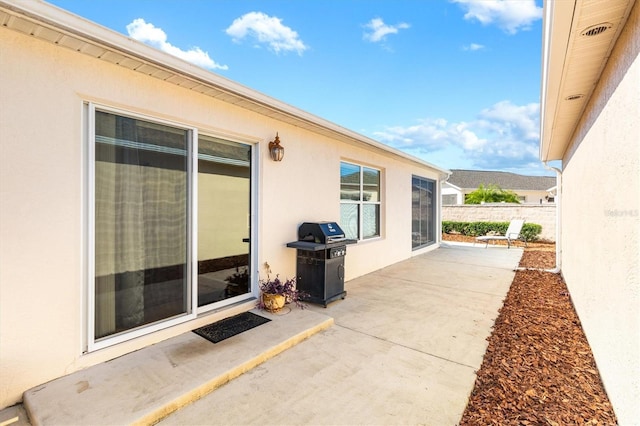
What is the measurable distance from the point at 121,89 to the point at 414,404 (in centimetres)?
400

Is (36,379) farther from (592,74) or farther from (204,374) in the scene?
(592,74)

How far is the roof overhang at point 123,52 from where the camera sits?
2.32 m

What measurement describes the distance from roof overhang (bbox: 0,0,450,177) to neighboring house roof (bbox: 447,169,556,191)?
3174 cm

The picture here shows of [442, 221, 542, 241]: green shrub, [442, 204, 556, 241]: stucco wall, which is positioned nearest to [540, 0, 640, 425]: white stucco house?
[442, 221, 542, 241]: green shrub

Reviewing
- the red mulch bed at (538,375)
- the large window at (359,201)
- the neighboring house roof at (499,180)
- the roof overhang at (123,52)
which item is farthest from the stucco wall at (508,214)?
the neighboring house roof at (499,180)

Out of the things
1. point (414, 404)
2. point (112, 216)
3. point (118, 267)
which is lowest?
point (414, 404)

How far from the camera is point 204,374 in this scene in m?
2.78

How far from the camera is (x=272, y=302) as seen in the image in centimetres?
436

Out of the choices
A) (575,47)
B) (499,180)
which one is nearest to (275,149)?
(575,47)

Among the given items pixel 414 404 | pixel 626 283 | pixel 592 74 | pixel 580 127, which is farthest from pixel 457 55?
pixel 414 404

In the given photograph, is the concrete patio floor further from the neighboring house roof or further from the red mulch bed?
the neighboring house roof

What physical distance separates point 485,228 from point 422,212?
262 inches

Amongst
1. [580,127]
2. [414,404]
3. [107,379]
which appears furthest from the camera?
[580,127]

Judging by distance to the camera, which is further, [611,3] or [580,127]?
[580,127]
